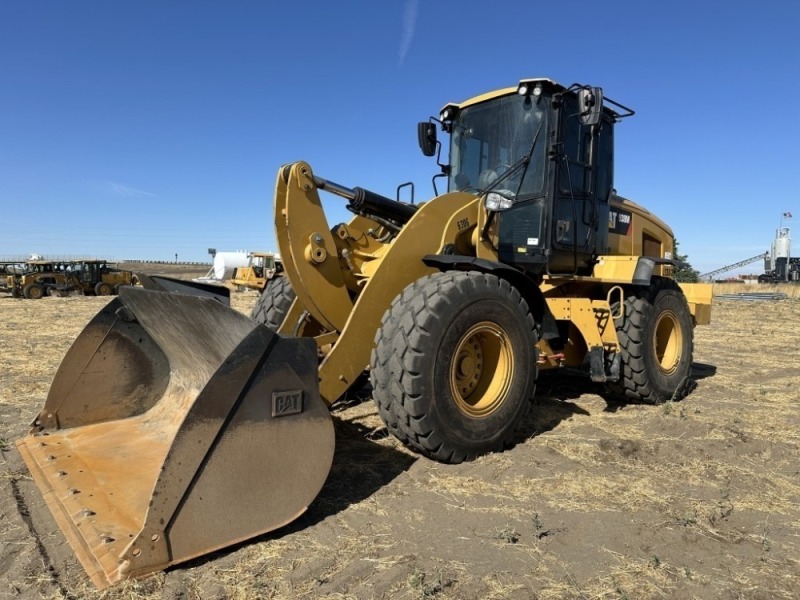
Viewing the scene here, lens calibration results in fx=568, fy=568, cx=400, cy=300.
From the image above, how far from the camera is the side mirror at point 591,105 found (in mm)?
4598

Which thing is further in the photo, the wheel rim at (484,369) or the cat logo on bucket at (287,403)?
the wheel rim at (484,369)

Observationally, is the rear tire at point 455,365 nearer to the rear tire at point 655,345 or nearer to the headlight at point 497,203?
the headlight at point 497,203

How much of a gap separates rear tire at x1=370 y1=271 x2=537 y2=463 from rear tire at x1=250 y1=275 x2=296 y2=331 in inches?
66.8

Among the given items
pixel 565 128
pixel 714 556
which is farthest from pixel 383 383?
pixel 565 128

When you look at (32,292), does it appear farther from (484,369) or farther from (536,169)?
(484,369)

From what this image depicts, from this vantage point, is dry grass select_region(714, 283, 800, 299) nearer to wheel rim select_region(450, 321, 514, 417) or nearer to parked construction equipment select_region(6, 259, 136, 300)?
wheel rim select_region(450, 321, 514, 417)

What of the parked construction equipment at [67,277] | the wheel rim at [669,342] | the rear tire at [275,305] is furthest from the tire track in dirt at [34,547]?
the parked construction equipment at [67,277]

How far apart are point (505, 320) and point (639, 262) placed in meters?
2.27

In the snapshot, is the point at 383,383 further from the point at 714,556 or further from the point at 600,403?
the point at 600,403

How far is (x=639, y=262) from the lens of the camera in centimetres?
561

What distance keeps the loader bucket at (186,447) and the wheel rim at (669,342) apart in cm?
450

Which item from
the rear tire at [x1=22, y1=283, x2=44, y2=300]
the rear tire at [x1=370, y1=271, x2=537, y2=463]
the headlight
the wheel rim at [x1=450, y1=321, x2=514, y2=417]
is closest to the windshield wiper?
the headlight

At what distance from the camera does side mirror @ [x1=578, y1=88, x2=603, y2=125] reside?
15.1ft

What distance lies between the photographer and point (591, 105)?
15.2ft
